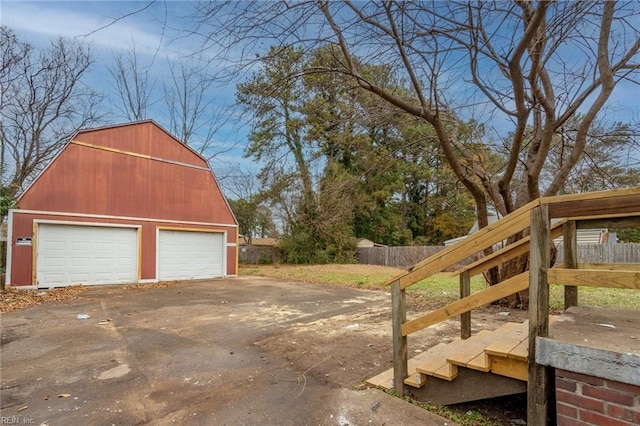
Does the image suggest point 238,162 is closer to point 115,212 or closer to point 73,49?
point 73,49

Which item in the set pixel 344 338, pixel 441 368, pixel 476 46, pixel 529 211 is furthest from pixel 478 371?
pixel 476 46

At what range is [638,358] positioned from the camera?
1771 millimetres

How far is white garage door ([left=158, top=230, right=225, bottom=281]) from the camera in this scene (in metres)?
12.3

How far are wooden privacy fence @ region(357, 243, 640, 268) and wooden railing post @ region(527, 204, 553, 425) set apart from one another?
12325 mm

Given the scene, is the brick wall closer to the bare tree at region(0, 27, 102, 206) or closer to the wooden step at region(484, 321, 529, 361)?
the wooden step at region(484, 321, 529, 361)

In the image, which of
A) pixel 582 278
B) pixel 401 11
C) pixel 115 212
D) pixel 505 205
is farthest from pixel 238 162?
pixel 582 278

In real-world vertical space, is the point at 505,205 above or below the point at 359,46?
below

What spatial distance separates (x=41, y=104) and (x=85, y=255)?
10.7 meters

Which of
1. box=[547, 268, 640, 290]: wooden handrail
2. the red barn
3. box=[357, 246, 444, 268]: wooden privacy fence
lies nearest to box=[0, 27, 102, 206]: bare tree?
the red barn

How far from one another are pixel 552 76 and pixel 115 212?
1177 cm

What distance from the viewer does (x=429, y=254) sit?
19156mm

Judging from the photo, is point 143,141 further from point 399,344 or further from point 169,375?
point 399,344

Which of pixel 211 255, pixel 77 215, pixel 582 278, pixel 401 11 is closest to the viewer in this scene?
pixel 582 278

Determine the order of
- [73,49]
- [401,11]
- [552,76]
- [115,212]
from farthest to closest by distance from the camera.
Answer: [73,49], [115,212], [552,76], [401,11]
